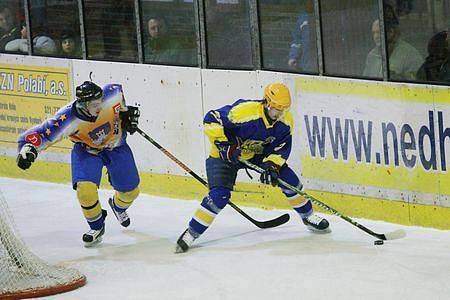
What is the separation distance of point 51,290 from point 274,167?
1.59 meters

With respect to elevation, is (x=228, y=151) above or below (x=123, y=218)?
above

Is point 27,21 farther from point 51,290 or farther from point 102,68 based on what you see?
point 51,290

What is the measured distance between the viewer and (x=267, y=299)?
6391 millimetres

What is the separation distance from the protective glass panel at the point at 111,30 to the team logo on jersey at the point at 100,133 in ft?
6.21

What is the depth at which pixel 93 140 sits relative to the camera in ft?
25.8

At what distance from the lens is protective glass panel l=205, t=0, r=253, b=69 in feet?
29.3

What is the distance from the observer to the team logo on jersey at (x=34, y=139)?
758 centimetres

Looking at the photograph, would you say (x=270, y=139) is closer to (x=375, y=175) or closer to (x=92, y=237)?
(x=375, y=175)

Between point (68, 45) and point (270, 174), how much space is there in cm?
325

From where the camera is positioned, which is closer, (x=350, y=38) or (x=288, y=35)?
(x=350, y=38)

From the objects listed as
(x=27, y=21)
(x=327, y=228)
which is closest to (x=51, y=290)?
(x=327, y=228)

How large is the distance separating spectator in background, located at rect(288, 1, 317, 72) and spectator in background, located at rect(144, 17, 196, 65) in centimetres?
95

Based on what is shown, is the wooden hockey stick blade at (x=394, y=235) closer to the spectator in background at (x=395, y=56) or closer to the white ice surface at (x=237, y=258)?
the white ice surface at (x=237, y=258)

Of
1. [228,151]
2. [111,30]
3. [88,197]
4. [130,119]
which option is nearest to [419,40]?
[228,151]
